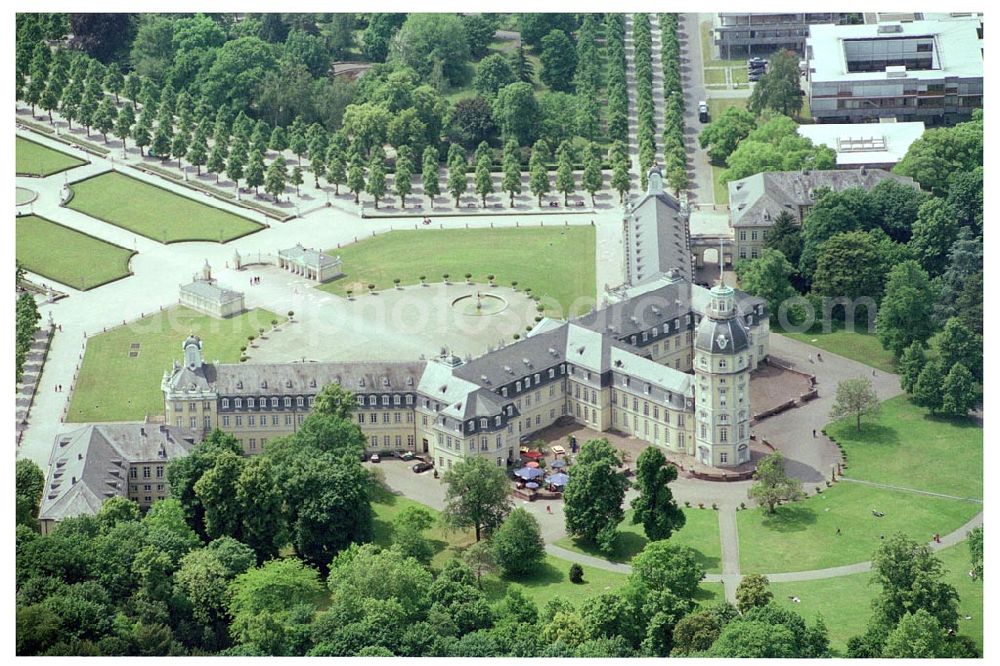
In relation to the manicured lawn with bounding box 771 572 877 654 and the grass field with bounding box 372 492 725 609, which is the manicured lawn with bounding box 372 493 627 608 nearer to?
the grass field with bounding box 372 492 725 609

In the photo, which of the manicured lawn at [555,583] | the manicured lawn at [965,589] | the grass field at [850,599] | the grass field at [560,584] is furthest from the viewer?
the manicured lawn at [555,583]

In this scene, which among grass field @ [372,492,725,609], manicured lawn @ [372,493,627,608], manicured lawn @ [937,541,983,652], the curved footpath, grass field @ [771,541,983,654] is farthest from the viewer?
the curved footpath

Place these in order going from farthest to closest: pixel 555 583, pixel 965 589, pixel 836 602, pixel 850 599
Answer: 1. pixel 555 583
2. pixel 965 589
3. pixel 850 599
4. pixel 836 602

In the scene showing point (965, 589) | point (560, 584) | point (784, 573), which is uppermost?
point (784, 573)

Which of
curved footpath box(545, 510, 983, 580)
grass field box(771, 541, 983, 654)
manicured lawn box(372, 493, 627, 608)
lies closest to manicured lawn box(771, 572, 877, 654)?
grass field box(771, 541, 983, 654)

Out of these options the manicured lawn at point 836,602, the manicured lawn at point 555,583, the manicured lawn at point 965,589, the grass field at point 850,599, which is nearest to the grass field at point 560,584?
the manicured lawn at point 555,583

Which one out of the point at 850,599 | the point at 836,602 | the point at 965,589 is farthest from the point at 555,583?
the point at 965,589

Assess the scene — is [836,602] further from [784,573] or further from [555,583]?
[555,583]

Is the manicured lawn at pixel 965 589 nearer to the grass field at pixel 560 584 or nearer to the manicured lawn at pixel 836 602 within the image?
the manicured lawn at pixel 836 602

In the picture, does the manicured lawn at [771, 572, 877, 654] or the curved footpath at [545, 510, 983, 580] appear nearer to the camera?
the manicured lawn at [771, 572, 877, 654]
